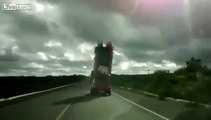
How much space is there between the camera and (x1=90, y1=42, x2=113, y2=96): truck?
5081 cm

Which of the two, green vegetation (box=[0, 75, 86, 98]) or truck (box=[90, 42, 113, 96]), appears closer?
truck (box=[90, 42, 113, 96])

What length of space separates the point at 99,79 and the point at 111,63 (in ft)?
7.89

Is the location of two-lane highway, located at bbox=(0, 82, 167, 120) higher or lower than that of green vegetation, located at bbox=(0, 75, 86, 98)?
lower

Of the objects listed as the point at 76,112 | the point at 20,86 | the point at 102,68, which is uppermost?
the point at 102,68

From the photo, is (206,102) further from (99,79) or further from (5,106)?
(99,79)

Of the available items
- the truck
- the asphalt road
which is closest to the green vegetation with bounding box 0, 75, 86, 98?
the truck

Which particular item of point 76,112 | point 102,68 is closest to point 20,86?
point 102,68

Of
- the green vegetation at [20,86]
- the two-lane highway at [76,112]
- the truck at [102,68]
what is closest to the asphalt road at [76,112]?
the two-lane highway at [76,112]

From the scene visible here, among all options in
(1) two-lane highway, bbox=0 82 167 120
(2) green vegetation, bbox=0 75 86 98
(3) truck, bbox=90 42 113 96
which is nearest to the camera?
(1) two-lane highway, bbox=0 82 167 120

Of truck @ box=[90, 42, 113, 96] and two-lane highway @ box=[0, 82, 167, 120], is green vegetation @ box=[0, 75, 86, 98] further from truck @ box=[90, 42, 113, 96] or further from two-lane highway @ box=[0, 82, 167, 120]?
two-lane highway @ box=[0, 82, 167, 120]

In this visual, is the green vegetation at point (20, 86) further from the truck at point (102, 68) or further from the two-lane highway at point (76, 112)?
the two-lane highway at point (76, 112)

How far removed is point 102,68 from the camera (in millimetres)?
51312

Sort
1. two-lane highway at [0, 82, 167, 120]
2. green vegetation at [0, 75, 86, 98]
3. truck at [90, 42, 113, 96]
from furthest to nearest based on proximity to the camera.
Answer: green vegetation at [0, 75, 86, 98] < truck at [90, 42, 113, 96] < two-lane highway at [0, 82, 167, 120]

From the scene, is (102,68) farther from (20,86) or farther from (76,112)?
(20,86)
